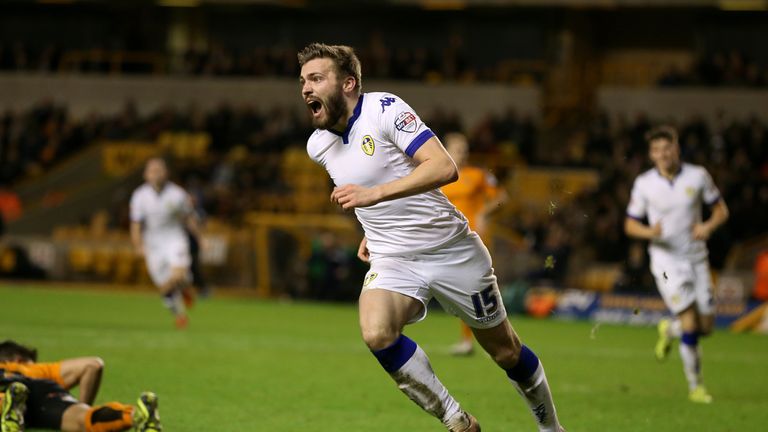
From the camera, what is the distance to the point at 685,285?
35.3 feet

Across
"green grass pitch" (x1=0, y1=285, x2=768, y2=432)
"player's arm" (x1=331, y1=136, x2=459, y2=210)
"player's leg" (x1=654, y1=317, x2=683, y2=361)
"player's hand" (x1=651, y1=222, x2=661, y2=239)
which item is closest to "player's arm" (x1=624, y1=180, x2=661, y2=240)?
"player's hand" (x1=651, y1=222, x2=661, y2=239)

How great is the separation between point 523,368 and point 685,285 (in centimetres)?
424

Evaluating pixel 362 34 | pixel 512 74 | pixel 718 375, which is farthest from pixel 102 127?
pixel 718 375

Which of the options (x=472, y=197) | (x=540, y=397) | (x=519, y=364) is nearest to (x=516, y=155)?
(x=472, y=197)

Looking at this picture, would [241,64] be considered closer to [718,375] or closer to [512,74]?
[512,74]

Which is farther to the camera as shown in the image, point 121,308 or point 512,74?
point 512,74

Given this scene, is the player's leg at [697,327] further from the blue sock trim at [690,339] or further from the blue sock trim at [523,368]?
the blue sock trim at [523,368]

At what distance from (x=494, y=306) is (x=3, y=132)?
98.2 feet

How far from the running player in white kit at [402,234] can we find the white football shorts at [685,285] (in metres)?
4.17

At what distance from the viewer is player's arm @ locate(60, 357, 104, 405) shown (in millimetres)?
7691

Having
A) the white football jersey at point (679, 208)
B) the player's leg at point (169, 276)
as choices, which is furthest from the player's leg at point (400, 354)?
the player's leg at point (169, 276)

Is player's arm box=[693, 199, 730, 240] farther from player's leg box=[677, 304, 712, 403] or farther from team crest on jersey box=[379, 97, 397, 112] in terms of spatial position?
team crest on jersey box=[379, 97, 397, 112]

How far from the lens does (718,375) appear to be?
1298 cm

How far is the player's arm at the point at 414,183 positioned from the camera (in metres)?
6.09
